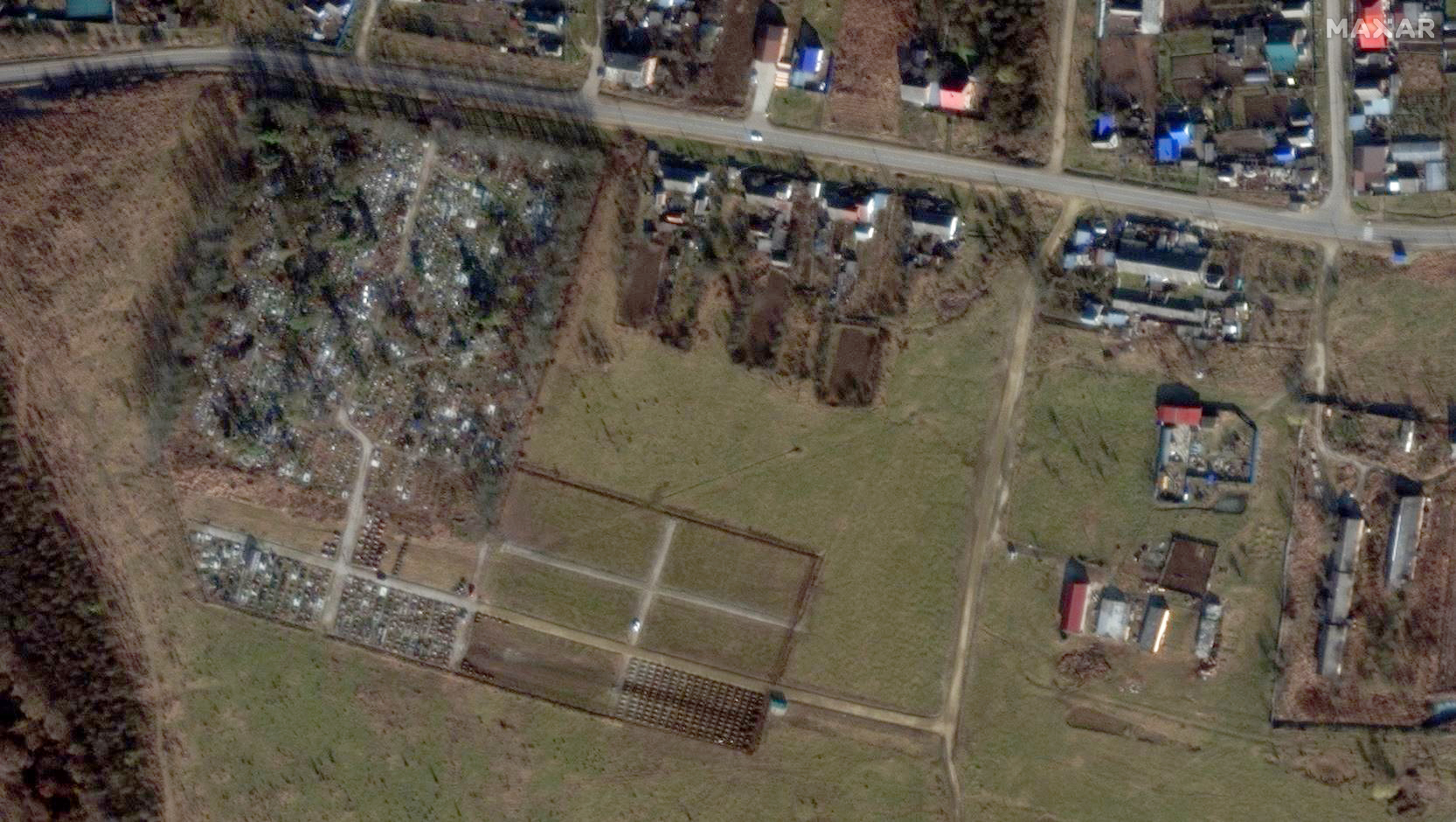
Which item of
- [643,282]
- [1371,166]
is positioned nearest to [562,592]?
[643,282]

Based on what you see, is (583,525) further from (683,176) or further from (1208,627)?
(1208,627)

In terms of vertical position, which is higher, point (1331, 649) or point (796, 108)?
point (796, 108)

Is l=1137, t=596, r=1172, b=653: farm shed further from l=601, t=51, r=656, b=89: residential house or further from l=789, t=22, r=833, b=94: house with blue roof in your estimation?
l=601, t=51, r=656, b=89: residential house

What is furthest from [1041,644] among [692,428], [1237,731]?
[692,428]

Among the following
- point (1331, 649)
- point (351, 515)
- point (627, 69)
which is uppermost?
point (627, 69)

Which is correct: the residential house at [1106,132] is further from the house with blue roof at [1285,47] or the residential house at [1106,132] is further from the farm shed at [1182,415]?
the farm shed at [1182,415]

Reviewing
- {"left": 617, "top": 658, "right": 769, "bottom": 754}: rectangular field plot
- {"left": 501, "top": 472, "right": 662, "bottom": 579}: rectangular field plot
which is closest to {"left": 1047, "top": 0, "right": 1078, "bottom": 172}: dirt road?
{"left": 501, "top": 472, "right": 662, "bottom": 579}: rectangular field plot
